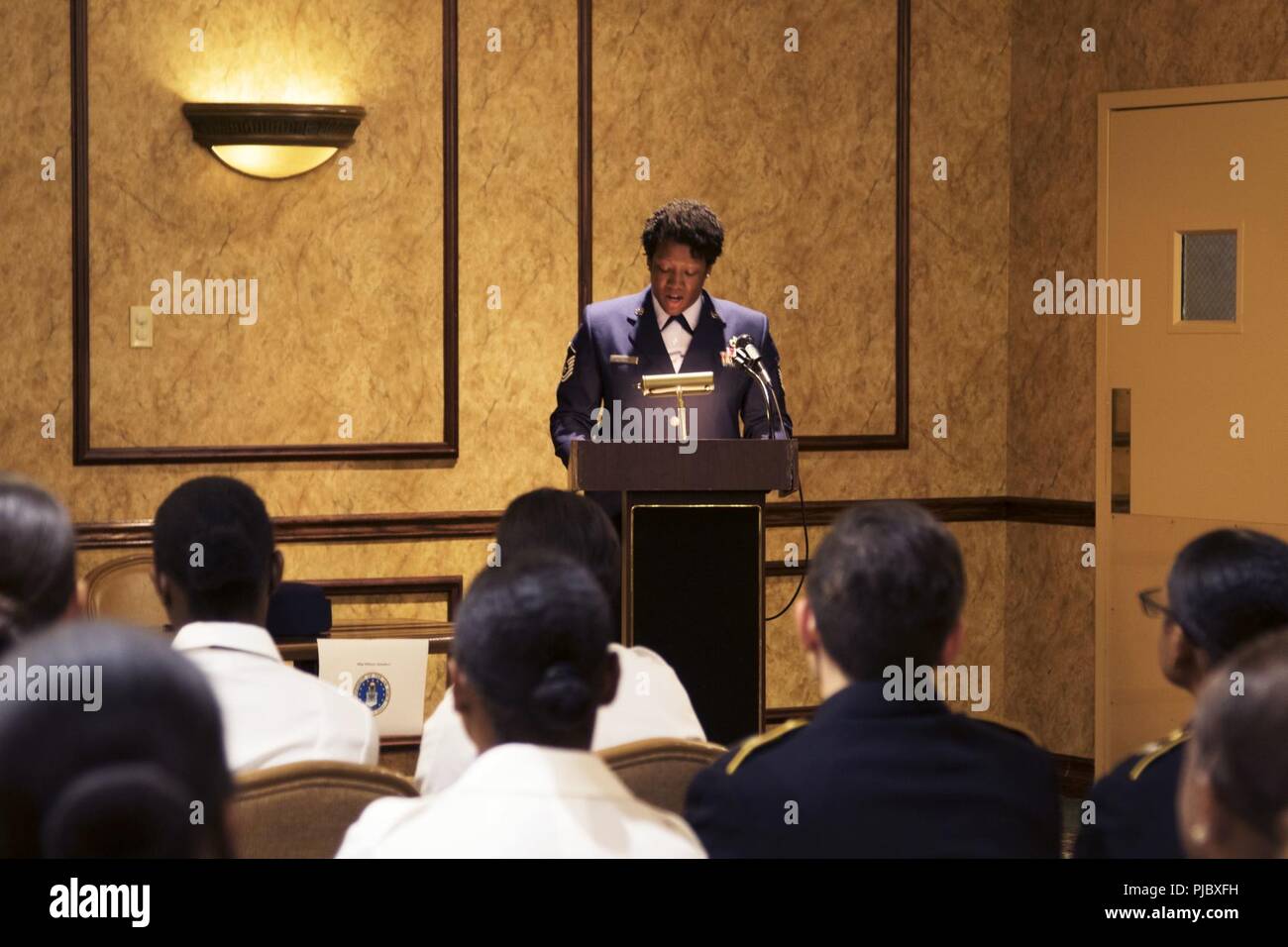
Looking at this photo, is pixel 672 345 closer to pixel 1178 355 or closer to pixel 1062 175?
pixel 1178 355

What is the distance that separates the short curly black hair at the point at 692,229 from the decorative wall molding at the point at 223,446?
45.8 inches

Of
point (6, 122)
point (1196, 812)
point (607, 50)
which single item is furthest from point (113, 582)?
point (1196, 812)

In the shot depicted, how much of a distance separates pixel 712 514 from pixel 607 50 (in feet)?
7.31

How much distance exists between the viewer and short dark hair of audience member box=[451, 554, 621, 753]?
5.83ft

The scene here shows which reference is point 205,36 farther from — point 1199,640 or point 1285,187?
point 1199,640

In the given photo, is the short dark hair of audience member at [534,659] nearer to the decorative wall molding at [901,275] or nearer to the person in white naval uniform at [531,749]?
the person in white naval uniform at [531,749]

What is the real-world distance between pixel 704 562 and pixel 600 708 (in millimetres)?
1614

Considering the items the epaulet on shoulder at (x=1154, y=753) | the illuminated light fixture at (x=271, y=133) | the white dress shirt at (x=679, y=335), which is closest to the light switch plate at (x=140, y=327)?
the illuminated light fixture at (x=271, y=133)

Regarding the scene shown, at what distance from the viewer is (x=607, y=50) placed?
5898 mm

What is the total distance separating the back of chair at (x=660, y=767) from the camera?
86.0 inches

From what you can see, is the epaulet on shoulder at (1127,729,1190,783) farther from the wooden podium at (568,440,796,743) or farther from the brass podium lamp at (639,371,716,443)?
the brass podium lamp at (639,371,716,443)

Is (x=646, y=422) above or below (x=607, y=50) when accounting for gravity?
below

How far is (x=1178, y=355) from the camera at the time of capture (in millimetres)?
5867

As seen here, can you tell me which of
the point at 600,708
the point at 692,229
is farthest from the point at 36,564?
the point at 692,229
